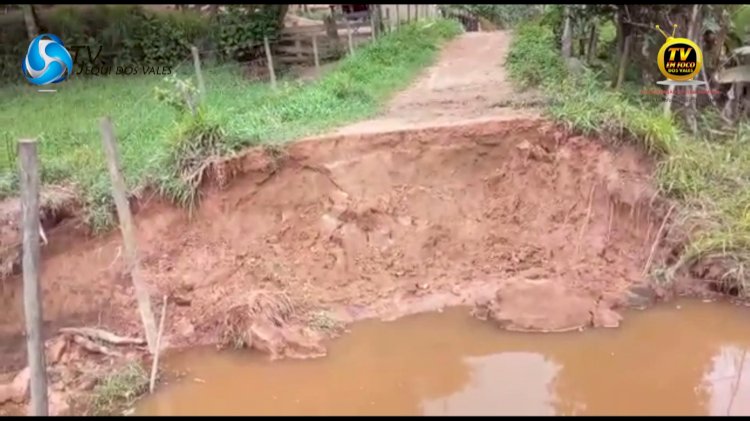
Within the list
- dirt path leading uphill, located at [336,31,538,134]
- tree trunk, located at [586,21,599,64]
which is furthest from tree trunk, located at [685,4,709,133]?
tree trunk, located at [586,21,599,64]

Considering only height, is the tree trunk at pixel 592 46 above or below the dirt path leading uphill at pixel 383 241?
above

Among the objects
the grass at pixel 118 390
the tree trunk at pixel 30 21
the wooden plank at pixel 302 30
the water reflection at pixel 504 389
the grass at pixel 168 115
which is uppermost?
the tree trunk at pixel 30 21

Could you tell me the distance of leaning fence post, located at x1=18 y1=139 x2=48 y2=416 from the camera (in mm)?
4691

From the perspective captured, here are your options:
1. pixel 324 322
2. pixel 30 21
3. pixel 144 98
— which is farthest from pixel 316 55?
pixel 324 322

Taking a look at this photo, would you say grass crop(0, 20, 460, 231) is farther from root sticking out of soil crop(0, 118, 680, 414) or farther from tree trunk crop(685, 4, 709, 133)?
tree trunk crop(685, 4, 709, 133)

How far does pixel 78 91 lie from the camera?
11227mm

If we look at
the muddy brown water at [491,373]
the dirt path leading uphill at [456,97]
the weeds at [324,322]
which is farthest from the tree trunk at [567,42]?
the weeds at [324,322]

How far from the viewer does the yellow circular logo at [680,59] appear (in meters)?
7.64

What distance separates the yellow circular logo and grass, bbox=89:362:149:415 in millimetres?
5866

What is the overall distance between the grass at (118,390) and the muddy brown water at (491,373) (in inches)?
5.3

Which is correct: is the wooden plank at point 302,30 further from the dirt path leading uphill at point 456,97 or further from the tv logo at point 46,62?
the tv logo at point 46,62

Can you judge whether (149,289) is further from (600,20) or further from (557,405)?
(600,20)

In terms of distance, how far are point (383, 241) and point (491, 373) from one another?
2053 millimetres

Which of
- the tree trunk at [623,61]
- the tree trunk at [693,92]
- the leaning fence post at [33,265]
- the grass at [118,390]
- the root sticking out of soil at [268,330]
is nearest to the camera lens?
the leaning fence post at [33,265]
